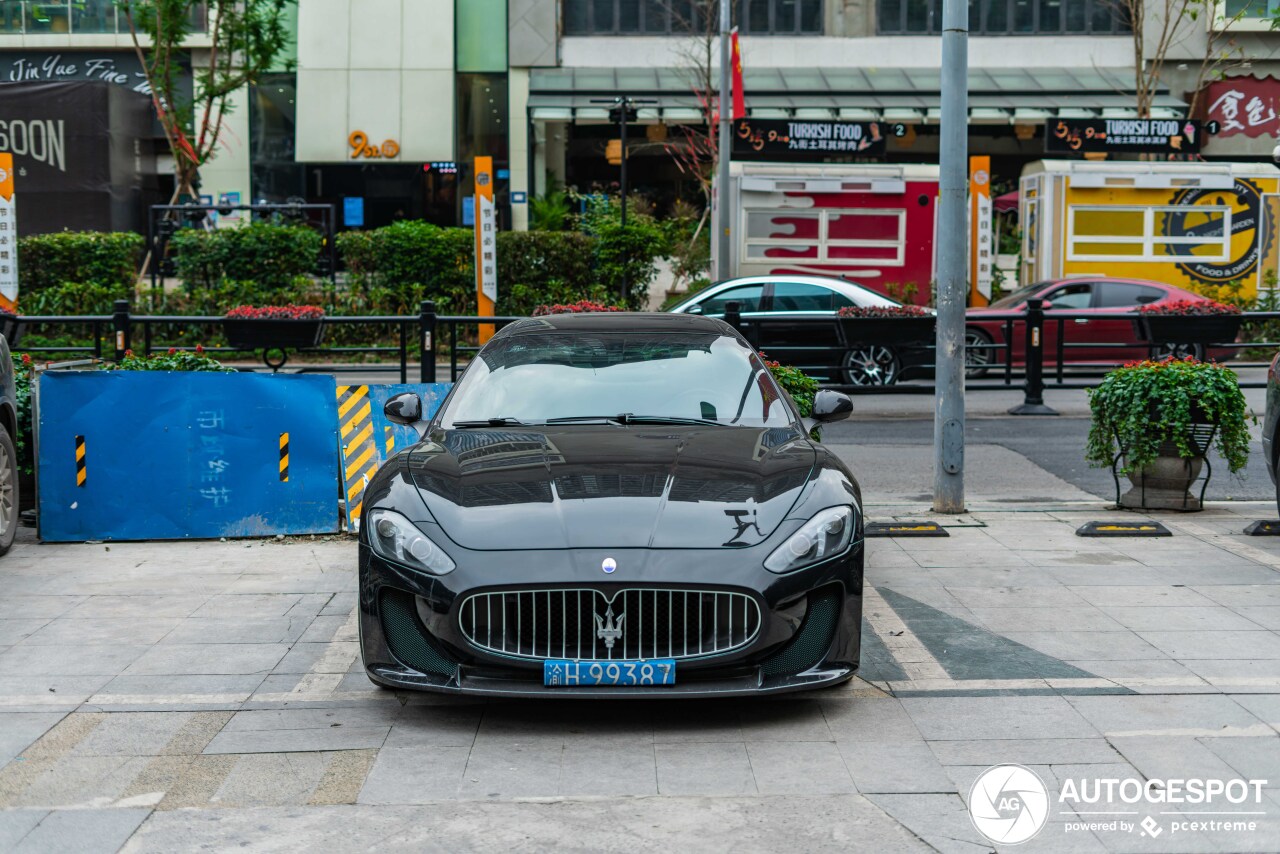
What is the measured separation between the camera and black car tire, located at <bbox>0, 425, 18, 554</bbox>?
8.69 m

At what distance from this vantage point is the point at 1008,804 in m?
4.66

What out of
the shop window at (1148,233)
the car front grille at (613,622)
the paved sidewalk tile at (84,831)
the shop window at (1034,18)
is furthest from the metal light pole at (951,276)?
the shop window at (1034,18)

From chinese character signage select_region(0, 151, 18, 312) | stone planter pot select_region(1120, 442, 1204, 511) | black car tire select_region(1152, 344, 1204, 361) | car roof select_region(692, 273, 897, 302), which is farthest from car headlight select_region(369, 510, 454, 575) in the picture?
car roof select_region(692, 273, 897, 302)

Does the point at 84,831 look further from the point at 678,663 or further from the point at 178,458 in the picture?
the point at 178,458

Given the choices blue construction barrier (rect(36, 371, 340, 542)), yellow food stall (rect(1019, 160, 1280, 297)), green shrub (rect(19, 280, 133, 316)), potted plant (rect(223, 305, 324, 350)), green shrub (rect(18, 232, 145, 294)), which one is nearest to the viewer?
blue construction barrier (rect(36, 371, 340, 542))

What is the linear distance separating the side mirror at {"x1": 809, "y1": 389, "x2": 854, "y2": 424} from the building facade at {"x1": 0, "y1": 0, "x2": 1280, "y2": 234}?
1161 inches

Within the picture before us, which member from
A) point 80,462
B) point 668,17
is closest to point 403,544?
point 80,462

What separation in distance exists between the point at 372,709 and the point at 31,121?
77.4 ft

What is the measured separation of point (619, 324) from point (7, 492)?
3.93 metres

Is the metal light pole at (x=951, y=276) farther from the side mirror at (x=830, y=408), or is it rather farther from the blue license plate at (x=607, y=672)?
the blue license plate at (x=607, y=672)

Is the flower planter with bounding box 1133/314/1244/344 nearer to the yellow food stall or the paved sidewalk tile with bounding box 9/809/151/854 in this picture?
the yellow food stall

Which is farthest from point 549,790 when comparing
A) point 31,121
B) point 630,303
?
point 31,121

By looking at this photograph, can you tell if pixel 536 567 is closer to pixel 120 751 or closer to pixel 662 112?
pixel 120 751

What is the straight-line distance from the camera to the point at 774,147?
24.6 metres
